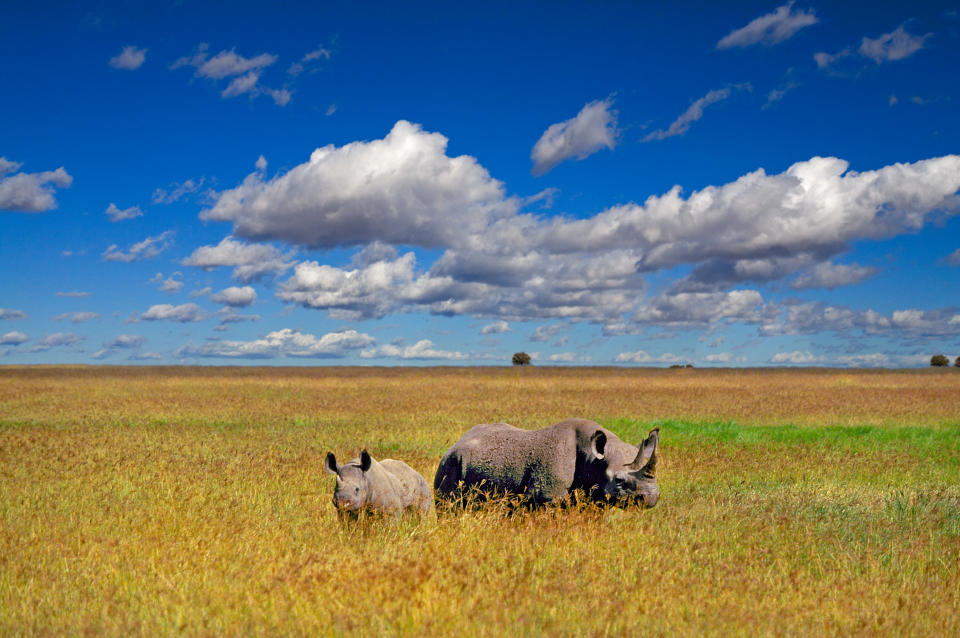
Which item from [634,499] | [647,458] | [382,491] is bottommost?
[634,499]

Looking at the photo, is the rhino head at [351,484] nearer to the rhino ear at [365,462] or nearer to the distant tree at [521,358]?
the rhino ear at [365,462]

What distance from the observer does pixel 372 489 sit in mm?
7191

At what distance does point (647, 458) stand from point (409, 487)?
2.85 meters

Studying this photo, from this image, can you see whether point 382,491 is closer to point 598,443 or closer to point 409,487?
point 409,487

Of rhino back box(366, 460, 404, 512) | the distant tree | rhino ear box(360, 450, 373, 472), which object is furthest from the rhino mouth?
the distant tree

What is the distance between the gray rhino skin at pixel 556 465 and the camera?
7.29 metres

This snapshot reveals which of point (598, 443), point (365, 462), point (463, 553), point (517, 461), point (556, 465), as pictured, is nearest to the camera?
point (463, 553)

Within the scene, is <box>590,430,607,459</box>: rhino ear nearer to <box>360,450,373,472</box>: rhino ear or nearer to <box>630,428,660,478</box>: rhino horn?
<box>630,428,660,478</box>: rhino horn

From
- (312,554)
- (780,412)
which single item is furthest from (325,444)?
(780,412)

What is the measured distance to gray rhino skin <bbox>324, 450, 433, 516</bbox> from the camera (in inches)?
272

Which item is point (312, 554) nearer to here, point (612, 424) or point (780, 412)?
point (612, 424)

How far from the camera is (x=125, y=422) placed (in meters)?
20.9

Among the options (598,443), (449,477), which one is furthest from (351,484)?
(598,443)

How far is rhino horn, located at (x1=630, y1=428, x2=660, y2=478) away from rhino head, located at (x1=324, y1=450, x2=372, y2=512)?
300cm
